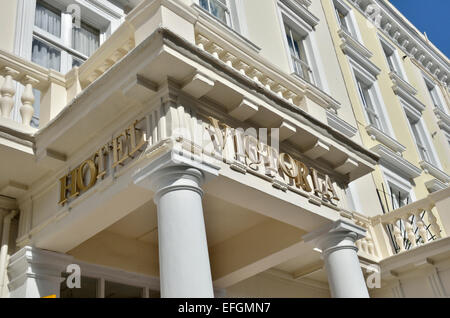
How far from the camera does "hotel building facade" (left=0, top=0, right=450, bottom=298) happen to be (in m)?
5.34

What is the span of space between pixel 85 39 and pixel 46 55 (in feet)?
3.78

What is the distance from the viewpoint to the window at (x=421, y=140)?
703 inches

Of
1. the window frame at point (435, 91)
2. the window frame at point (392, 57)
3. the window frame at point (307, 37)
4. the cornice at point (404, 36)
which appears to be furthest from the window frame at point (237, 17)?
the window frame at point (435, 91)

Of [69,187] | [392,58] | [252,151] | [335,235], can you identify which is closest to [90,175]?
[69,187]

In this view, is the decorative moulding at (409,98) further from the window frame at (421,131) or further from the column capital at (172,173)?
the column capital at (172,173)

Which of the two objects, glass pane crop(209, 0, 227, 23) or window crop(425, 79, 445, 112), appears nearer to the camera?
glass pane crop(209, 0, 227, 23)

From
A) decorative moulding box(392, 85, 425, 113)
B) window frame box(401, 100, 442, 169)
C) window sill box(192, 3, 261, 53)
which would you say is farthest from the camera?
decorative moulding box(392, 85, 425, 113)

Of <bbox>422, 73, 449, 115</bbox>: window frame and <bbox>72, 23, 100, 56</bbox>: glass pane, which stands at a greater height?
<bbox>422, 73, 449, 115</bbox>: window frame

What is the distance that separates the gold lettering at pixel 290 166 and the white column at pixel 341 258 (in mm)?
866

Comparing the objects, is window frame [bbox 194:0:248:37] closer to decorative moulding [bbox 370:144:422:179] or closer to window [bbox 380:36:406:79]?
decorative moulding [bbox 370:144:422:179]

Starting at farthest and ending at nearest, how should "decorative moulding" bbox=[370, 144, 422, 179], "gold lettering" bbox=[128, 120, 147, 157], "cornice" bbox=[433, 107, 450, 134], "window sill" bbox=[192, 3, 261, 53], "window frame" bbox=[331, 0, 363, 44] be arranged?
"cornice" bbox=[433, 107, 450, 134], "window frame" bbox=[331, 0, 363, 44], "decorative moulding" bbox=[370, 144, 422, 179], "window sill" bbox=[192, 3, 261, 53], "gold lettering" bbox=[128, 120, 147, 157]

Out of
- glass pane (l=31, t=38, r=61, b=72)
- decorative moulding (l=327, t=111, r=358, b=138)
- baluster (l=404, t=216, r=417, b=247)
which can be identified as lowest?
baluster (l=404, t=216, r=417, b=247)

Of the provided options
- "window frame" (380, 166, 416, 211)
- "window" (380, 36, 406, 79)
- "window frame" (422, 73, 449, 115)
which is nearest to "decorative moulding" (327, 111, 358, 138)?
"window frame" (380, 166, 416, 211)

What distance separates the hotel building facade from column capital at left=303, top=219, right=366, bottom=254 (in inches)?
0.7
